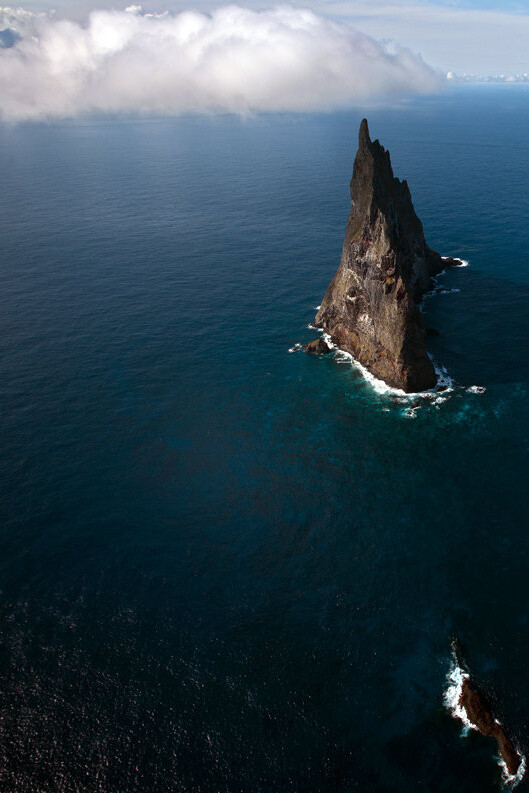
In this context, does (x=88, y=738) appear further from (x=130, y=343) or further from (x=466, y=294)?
(x=466, y=294)

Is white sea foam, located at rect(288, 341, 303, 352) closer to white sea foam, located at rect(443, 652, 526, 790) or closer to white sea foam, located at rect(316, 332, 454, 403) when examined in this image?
white sea foam, located at rect(316, 332, 454, 403)

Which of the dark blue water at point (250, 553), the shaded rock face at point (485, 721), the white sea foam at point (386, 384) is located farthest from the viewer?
the white sea foam at point (386, 384)

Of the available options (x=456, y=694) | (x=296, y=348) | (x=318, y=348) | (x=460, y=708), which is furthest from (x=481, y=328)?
(x=460, y=708)

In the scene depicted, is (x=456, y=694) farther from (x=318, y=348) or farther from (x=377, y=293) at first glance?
(x=318, y=348)

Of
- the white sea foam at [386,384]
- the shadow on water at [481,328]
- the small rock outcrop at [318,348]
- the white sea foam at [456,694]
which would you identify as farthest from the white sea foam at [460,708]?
the small rock outcrop at [318,348]

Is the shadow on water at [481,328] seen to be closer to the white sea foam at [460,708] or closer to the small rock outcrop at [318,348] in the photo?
the small rock outcrop at [318,348]
